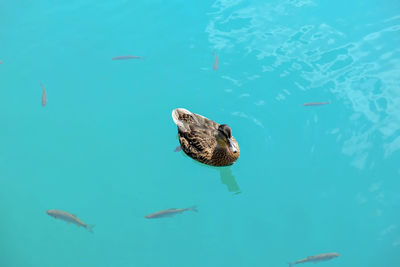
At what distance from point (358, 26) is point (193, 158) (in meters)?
3.66

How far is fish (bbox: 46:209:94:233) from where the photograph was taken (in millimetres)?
3693

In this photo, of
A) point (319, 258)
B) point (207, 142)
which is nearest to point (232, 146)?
point (207, 142)

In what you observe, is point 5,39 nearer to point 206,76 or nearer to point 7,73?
point 7,73

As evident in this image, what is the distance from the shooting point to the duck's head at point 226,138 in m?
3.91

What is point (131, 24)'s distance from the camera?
6.22 m

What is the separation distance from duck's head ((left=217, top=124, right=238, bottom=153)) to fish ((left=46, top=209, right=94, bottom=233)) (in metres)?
1.51

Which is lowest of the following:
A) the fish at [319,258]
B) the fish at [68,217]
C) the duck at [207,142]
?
the fish at [319,258]

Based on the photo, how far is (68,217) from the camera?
3707 millimetres

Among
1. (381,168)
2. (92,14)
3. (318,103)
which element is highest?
(92,14)

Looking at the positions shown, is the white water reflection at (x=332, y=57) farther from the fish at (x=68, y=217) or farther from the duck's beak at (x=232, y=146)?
the fish at (x=68, y=217)

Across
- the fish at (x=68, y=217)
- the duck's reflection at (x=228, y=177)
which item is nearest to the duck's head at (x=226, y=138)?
the duck's reflection at (x=228, y=177)

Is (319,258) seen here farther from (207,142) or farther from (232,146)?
(207,142)

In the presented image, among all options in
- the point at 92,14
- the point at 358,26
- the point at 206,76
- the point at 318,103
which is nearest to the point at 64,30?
the point at 92,14

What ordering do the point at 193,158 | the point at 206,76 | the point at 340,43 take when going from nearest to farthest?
the point at 193,158
the point at 206,76
the point at 340,43
